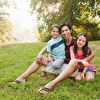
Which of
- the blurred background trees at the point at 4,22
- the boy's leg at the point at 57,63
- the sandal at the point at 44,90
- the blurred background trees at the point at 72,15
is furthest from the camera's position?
the blurred background trees at the point at 4,22

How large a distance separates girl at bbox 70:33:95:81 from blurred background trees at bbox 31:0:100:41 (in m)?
16.2

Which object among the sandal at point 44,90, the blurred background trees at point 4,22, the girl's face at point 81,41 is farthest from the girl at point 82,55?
the blurred background trees at point 4,22

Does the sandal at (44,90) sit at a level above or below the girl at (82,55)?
below

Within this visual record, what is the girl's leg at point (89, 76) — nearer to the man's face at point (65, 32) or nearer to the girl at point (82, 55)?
the girl at point (82, 55)

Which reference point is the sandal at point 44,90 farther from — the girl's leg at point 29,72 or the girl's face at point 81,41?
the girl's face at point 81,41

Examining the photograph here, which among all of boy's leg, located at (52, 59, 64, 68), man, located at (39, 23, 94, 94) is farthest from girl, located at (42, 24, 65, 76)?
man, located at (39, 23, 94, 94)

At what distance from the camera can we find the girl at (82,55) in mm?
7453

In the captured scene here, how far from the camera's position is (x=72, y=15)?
79.0 ft

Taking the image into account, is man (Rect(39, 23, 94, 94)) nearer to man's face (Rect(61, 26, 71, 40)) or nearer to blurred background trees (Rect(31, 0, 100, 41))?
man's face (Rect(61, 26, 71, 40))

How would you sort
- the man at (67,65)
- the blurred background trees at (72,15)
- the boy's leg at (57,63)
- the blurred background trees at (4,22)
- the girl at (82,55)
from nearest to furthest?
the man at (67,65) < the girl at (82,55) < the boy's leg at (57,63) < the blurred background trees at (72,15) < the blurred background trees at (4,22)

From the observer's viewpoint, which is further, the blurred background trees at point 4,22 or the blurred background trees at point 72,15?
the blurred background trees at point 4,22

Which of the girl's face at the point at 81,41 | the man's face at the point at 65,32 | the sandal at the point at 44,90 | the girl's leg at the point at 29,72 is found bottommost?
the sandal at the point at 44,90

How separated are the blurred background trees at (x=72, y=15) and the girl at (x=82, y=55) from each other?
16.2 meters

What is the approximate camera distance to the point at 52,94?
6.32m
